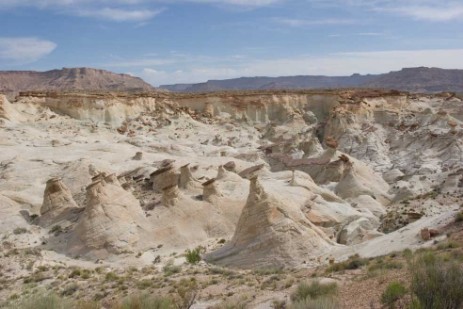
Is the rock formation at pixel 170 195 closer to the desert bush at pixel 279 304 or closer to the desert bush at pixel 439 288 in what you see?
the desert bush at pixel 279 304

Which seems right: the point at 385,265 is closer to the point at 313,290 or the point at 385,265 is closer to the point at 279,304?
the point at 313,290

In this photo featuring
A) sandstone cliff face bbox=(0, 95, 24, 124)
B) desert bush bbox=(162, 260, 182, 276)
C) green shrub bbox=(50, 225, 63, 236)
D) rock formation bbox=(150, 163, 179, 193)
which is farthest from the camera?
sandstone cliff face bbox=(0, 95, 24, 124)

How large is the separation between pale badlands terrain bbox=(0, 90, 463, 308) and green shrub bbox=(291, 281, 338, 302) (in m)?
0.89

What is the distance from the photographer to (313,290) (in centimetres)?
1121

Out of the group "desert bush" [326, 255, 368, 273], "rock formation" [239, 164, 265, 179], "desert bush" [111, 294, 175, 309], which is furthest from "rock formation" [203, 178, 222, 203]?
"desert bush" [111, 294, 175, 309]

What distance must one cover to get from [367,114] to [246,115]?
12.6m

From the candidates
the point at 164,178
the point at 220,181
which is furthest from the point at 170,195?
the point at 220,181

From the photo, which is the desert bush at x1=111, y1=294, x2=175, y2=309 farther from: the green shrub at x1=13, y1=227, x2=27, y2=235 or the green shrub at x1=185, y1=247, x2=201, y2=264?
the green shrub at x1=13, y1=227, x2=27, y2=235

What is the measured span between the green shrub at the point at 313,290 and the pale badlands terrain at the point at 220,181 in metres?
0.89

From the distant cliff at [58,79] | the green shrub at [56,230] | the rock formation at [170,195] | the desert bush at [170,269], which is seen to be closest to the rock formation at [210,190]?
the rock formation at [170,195]

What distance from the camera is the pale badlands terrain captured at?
18.3 metres

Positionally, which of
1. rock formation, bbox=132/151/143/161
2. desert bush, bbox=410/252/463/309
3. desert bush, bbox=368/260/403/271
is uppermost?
desert bush, bbox=410/252/463/309

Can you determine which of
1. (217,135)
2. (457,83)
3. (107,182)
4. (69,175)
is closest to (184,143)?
(217,135)

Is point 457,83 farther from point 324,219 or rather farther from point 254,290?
point 254,290
